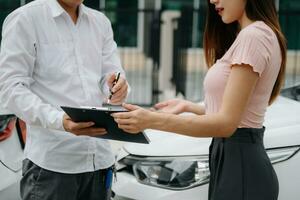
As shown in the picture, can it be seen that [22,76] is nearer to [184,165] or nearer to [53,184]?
[53,184]

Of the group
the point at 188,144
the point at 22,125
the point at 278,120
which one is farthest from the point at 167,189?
the point at 22,125

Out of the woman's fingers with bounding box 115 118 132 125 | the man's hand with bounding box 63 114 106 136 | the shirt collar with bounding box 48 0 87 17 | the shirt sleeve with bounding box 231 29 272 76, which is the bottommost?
the man's hand with bounding box 63 114 106 136

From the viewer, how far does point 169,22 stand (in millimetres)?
8727

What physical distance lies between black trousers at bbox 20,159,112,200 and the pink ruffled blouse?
0.64 meters

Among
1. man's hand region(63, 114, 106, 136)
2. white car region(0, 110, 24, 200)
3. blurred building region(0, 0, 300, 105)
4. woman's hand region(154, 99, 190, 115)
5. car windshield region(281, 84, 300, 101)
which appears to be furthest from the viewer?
blurred building region(0, 0, 300, 105)

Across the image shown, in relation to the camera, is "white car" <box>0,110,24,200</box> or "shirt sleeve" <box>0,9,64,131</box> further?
"white car" <box>0,110,24,200</box>

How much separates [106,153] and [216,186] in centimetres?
55

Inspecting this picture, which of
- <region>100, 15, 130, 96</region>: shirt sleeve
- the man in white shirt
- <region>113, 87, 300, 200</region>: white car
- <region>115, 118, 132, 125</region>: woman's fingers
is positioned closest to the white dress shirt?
the man in white shirt

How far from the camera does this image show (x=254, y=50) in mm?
2154

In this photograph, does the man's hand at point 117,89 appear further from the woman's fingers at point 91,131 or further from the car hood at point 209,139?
the car hood at point 209,139

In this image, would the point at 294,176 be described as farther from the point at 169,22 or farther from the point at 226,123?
the point at 169,22

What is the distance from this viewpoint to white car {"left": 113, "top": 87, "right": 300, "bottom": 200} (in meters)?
2.83

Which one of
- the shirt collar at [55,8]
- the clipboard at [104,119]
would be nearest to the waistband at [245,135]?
the clipboard at [104,119]

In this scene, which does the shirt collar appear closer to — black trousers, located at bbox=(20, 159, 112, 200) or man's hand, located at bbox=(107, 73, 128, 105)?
man's hand, located at bbox=(107, 73, 128, 105)
